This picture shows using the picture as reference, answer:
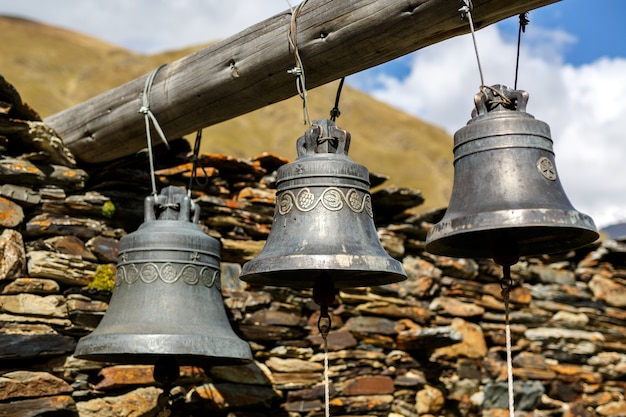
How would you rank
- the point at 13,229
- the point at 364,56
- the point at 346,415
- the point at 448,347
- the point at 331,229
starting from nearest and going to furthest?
the point at 331,229 < the point at 364,56 < the point at 13,229 < the point at 346,415 < the point at 448,347

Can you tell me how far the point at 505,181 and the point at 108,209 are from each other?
2.87 m

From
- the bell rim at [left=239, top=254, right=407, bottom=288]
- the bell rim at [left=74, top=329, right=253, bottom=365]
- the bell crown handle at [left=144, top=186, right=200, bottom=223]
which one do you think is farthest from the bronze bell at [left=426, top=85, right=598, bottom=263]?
the bell crown handle at [left=144, top=186, right=200, bottom=223]

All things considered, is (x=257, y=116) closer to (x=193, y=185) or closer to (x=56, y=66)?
(x=56, y=66)

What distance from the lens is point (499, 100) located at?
3.09 meters

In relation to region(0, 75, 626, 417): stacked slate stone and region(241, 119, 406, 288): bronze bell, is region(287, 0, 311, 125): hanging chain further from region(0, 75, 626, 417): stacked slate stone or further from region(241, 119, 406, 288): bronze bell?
region(0, 75, 626, 417): stacked slate stone

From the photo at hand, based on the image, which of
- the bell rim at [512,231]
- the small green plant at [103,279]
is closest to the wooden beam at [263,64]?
the small green plant at [103,279]

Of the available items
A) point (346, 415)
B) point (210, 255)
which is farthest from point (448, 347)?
point (210, 255)

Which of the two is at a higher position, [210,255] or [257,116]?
[257,116]

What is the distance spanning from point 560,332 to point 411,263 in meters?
1.59

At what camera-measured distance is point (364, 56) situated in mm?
3541

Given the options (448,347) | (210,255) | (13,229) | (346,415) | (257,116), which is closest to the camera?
(210,255)

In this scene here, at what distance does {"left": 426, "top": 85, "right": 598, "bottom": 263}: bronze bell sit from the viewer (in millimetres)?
2820

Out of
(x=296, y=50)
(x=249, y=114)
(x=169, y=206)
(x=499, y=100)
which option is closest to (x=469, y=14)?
(x=499, y=100)

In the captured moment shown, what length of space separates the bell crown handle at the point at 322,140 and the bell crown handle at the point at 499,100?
59 cm
